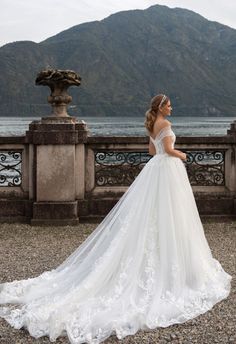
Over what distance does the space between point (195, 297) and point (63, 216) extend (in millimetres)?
4400

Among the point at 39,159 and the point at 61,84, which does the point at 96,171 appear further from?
the point at 61,84

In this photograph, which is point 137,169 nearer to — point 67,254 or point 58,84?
point 58,84

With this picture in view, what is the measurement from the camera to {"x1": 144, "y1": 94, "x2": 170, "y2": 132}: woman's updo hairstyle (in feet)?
16.8

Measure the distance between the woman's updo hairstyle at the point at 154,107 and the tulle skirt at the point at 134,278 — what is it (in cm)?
40

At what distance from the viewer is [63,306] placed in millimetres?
4391

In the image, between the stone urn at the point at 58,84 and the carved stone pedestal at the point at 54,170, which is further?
the stone urn at the point at 58,84

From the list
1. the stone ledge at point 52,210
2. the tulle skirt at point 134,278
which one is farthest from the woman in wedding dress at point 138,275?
the stone ledge at point 52,210

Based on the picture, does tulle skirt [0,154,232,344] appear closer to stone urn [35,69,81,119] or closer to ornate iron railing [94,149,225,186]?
ornate iron railing [94,149,225,186]

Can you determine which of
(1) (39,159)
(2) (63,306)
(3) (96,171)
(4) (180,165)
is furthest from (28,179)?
(2) (63,306)

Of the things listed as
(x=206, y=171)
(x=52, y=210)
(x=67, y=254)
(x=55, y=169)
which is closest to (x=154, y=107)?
(x=67, y=254)

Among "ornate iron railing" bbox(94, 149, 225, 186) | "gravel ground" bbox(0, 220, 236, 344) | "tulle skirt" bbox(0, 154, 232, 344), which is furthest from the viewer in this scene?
"ornate iron railing" bbox(94, 149, 225, 186)

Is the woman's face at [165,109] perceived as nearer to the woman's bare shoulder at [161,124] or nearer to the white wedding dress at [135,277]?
the woman's bare shoulder at [161,124]

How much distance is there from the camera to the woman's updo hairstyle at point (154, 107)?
5.12 meters

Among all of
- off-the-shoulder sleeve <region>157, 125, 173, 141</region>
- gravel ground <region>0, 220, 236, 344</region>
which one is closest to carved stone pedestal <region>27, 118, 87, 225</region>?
gravel ground <region>0, 220, 236, 344</region>
